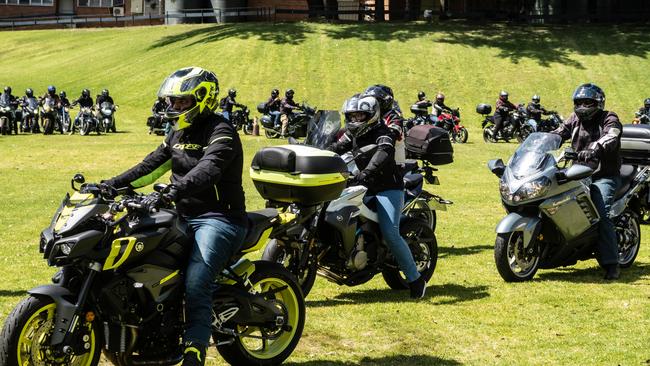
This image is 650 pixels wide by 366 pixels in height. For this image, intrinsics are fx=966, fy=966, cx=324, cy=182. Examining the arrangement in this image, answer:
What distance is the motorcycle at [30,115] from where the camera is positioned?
32.1 m

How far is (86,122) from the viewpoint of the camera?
32.1 metres

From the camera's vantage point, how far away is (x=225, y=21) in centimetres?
5634

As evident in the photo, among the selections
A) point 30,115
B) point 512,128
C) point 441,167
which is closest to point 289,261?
point 441,167

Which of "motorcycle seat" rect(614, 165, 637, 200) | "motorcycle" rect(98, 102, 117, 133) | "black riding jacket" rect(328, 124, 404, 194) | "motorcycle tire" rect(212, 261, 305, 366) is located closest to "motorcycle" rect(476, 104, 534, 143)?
"motorcycle" rect(98, 102, 117, 133)

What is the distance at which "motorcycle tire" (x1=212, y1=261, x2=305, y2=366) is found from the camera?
6.45m

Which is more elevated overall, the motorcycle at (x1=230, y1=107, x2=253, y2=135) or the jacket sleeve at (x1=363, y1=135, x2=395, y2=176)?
the jacket sleeve at (x1=363, y1=135, x2=395, y2=176)

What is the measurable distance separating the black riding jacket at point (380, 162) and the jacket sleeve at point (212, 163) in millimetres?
2779

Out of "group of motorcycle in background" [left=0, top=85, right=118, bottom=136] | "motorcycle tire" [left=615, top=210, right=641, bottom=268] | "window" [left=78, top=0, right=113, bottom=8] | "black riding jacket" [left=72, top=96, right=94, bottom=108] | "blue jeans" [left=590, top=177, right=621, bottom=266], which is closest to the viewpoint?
"blue jeans" [left=590, top=177, right=621, bottom=266]

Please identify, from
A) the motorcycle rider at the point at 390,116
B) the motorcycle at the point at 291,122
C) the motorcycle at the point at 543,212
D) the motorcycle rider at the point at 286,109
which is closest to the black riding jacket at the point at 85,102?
the motorcycle at the point at 291,122

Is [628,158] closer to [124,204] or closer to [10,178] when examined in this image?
[124,204]

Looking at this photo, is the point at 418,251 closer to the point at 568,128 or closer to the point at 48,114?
the point at 568,128

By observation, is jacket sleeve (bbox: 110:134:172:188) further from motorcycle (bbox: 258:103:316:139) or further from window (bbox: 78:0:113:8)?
window (bbox: 78:0:113:8)

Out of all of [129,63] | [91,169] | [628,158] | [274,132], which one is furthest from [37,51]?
[628,158]

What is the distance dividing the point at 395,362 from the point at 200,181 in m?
2.12
